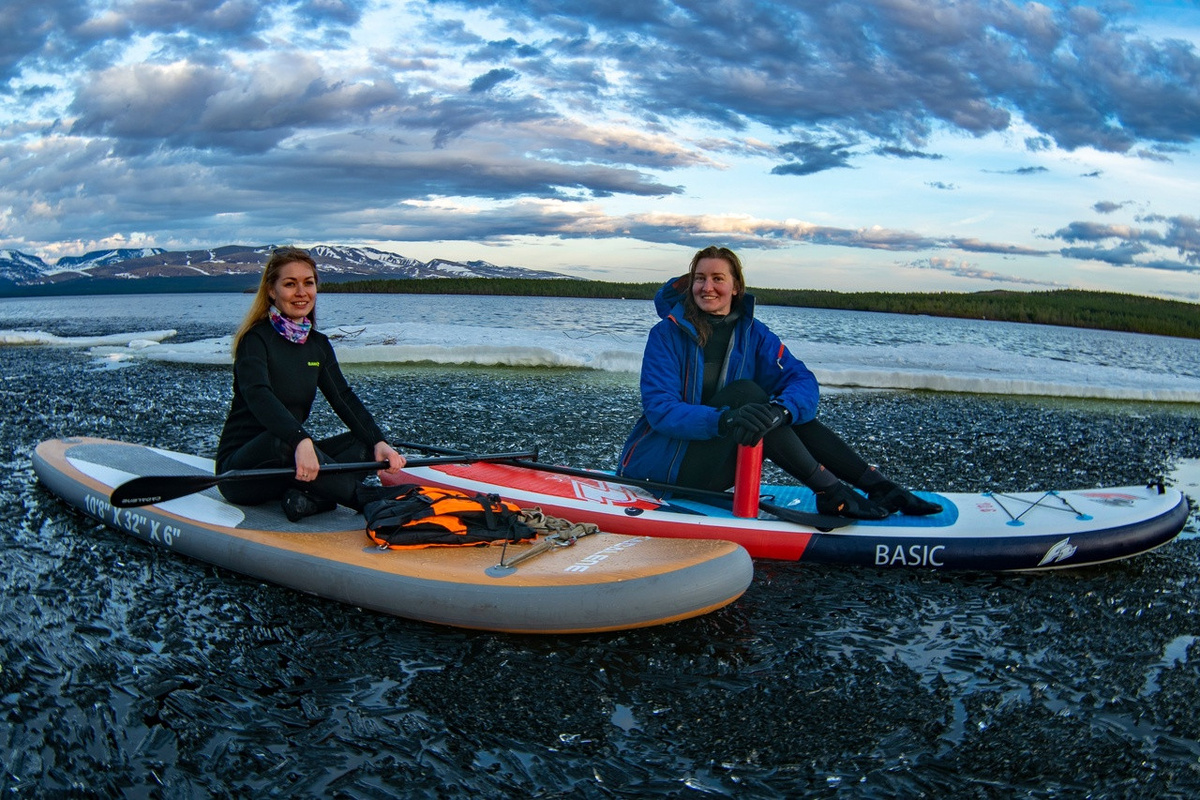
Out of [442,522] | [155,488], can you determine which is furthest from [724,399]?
[155,488]

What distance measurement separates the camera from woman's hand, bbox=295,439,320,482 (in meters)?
4.62

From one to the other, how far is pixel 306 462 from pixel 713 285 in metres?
2.79

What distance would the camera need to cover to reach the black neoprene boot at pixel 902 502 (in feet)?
17.4

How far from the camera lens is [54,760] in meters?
2.94

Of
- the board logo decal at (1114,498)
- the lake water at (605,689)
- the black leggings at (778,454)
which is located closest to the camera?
the lake water at (605,689)

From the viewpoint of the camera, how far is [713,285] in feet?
17.0

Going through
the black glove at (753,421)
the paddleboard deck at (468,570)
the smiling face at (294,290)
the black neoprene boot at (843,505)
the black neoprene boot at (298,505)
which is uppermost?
the smiling face at (294,290)

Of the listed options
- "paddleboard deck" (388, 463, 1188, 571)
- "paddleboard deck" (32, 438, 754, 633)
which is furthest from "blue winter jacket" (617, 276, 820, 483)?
"paddleboard deck" (32, 438, 754, 633)

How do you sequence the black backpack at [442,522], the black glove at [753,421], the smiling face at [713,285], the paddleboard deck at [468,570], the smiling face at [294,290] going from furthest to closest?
the smiling face at [713,285], the smiling face at [294,290], the black glove at [753,421], the black backpack at [442,522], the paddleboard deck at [468,570]

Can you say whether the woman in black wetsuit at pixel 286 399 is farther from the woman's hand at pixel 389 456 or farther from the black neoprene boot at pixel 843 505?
the black neoprene boot at pixel 843 505

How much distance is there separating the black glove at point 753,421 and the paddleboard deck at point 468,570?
73 centimetres

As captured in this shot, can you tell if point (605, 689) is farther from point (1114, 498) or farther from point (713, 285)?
point (1114, 498)

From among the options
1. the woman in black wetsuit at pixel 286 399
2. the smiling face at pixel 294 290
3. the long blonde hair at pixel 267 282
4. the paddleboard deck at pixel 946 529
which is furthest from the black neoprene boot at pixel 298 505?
the paddleboard deck at pixel 946 529

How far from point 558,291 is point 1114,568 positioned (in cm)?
8207
